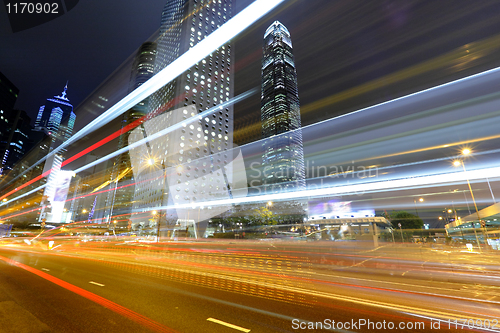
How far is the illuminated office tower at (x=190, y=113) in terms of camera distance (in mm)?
78688

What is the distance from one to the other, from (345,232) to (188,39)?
3597 inches

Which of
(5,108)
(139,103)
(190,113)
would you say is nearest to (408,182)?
(190,113)

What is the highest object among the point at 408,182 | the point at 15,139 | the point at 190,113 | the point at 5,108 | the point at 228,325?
the point at 5,108

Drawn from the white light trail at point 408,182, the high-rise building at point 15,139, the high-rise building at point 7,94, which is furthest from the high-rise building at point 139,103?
the white light trail at point 408,182

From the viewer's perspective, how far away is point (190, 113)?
270 feet

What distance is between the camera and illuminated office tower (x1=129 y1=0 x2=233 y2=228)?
7869cm

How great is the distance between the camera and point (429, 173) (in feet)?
37.5

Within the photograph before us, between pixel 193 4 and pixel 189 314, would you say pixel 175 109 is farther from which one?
pixel 189 314

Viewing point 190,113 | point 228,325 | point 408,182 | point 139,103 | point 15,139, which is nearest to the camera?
point 228,325

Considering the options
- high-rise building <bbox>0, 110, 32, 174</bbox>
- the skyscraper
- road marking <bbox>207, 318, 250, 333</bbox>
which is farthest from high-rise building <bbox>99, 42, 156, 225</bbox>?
road marking <bbox>207, 318, 250, 333</bbox>

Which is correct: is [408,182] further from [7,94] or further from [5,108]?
[7,94]

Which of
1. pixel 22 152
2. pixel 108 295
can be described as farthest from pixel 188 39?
pixel 22 152

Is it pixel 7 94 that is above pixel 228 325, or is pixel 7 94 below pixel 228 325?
above

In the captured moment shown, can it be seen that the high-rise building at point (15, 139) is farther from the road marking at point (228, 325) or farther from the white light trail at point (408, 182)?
the road marking at point (228, 325)
